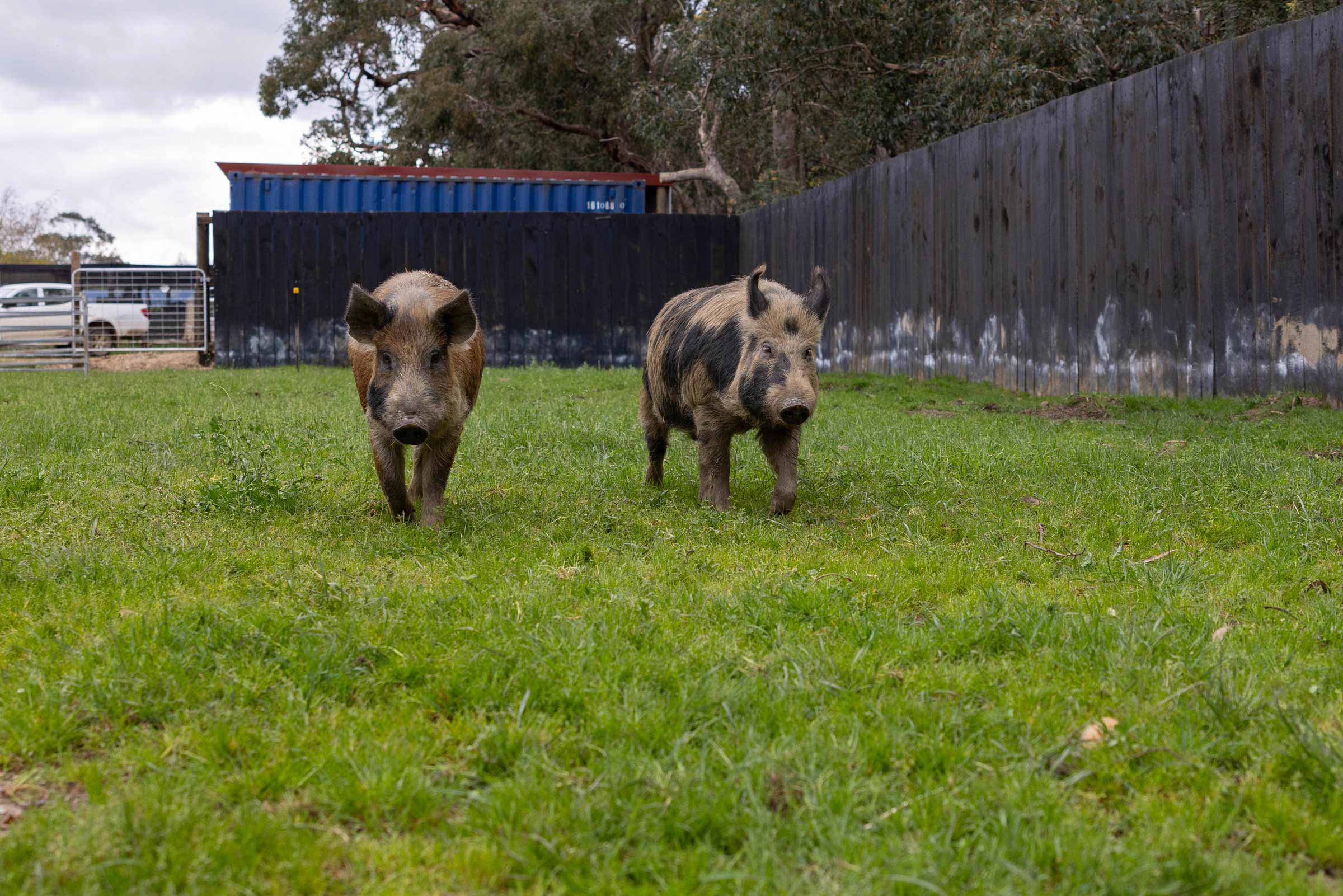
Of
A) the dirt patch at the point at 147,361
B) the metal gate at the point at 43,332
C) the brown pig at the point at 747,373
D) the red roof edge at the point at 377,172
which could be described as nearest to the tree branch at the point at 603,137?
the red roof edge at the point at 377,172

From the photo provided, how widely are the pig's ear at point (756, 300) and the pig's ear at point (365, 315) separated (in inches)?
72.6

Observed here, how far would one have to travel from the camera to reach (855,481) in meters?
6.96

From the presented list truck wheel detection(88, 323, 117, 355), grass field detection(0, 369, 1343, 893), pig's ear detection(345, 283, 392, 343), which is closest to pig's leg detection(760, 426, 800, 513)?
grass field detection(0, 369, 1343, 893)

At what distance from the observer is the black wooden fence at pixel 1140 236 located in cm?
889

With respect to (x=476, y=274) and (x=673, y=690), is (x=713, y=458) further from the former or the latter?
(x=476, y=274)

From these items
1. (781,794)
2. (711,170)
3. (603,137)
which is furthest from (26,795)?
(603,137)

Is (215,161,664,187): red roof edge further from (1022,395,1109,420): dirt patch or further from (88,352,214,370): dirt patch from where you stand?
(1022,395,1109,420): dirt patch

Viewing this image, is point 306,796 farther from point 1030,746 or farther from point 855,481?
point 855,481

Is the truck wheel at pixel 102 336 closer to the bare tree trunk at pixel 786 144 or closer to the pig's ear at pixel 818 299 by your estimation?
the bare tree trunk at pixel 786 144

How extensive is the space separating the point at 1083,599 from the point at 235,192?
20280 millimetres

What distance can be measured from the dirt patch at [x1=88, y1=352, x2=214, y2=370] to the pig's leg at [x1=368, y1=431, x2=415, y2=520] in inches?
644

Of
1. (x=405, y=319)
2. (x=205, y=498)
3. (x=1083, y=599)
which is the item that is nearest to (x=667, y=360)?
(x=405, y=319)

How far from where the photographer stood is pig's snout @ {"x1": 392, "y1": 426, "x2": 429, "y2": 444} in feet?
17.5

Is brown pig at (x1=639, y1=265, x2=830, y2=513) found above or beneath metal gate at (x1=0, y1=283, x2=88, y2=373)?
beneath
